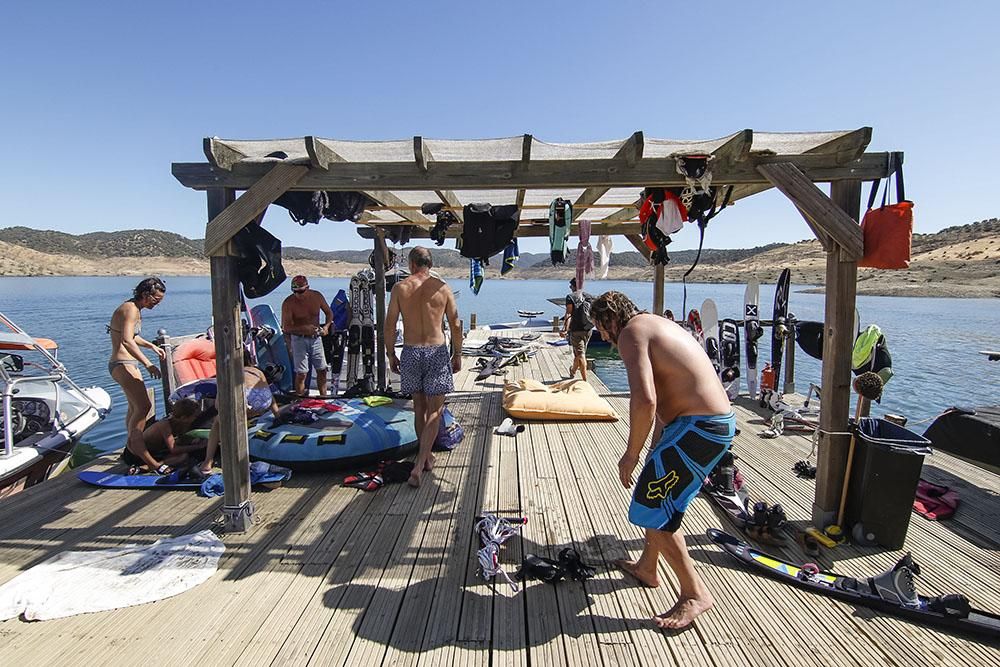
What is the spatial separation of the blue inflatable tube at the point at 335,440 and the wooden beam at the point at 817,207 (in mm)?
3737

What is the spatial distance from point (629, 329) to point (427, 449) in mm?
2525

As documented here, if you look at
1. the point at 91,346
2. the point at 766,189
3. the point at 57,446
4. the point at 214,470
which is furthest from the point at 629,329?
the point at 91,346

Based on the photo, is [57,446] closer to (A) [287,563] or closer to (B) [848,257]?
(A) [287,563]

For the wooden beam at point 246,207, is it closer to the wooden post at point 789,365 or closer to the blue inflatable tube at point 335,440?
the blue inflatable tube at point 335,440

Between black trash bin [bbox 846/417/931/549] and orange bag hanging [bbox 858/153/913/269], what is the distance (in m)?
1.10

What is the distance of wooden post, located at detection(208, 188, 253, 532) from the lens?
3.36 metres

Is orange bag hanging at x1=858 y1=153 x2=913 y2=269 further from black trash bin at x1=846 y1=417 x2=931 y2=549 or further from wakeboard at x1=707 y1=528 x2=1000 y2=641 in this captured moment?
wakeboard at x1=707 y1=528 x2=1000 y2=641

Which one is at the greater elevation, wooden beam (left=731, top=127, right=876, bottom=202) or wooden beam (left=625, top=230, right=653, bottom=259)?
wooden beam (left=731, top=127, right=876, bottom=202)

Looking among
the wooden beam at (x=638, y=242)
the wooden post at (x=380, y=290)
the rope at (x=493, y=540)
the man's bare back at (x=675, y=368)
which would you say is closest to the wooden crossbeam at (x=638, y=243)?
the wooden beam at (x=638, y=242)

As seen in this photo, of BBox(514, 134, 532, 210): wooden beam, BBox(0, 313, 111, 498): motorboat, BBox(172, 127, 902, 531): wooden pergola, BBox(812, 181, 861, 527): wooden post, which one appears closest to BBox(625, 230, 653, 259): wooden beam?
BBox(172, 127, 902, 531): wooden pergola

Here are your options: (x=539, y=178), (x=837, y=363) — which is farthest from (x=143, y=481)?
(x=837, y=363)

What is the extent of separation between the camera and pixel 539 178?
11.7ft

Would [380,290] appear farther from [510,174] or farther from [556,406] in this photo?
[510,174]

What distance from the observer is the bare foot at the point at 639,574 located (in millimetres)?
2748
